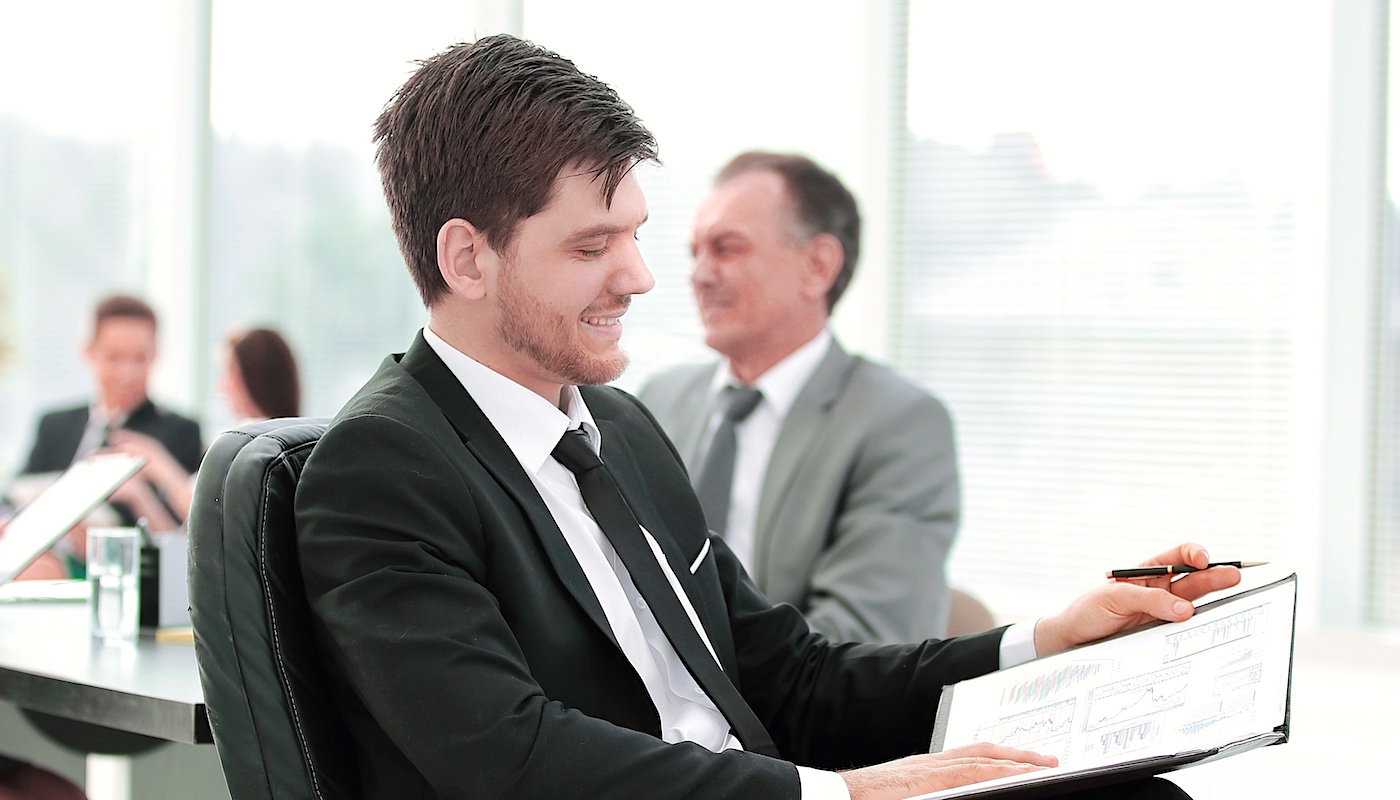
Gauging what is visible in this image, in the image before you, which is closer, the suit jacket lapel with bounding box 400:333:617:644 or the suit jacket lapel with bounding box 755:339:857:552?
the suit jacket lapel with bounding box 400:333:617:644

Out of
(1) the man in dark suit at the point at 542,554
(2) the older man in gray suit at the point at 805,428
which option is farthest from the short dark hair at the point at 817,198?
(1) the man in dark suit at the point at 542,554

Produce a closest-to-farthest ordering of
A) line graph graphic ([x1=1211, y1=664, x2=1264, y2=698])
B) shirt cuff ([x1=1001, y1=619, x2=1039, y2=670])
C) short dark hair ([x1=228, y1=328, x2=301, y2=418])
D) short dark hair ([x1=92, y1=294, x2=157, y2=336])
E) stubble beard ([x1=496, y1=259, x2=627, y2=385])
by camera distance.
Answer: line graph graphic ([x1=1211, y1=664, x2=1264, y2=698]) → stubble beard ([x1=496, y1=259, x2=627, y2=385]) → shirt cuff ([x1=1001, y1=619, x2=1039, y2=670]) → short dark hair ([x1=228, y1=328, x2=301, y2=418]) → short dark hair ([x1=92, y1=294, x2=157, y2=336])

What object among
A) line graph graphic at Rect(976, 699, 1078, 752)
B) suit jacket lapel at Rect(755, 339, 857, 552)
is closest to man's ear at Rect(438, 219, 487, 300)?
line graph graphic at Rect(976, 699, 1078, 752)

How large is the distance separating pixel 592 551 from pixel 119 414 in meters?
3.65

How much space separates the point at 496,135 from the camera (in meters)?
1.29

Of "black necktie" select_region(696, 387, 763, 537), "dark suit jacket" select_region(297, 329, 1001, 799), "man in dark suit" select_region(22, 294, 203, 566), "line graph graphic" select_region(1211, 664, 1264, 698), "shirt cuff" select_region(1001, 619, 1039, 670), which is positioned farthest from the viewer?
"man in dark suit" select_region(22, 294, 203, 566)

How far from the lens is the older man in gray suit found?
229 cm

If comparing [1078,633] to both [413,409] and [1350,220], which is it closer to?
[413,409]

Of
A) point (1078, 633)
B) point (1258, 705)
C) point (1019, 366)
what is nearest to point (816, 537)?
point (1078, 633)

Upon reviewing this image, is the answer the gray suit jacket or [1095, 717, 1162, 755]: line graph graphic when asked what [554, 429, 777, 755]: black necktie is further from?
the gray suit jacket

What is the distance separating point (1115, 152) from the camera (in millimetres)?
3580

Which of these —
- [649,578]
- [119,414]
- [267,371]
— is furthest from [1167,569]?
[119,414]

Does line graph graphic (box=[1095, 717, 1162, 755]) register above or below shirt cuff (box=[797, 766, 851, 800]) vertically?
above

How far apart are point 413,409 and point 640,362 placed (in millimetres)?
3074
